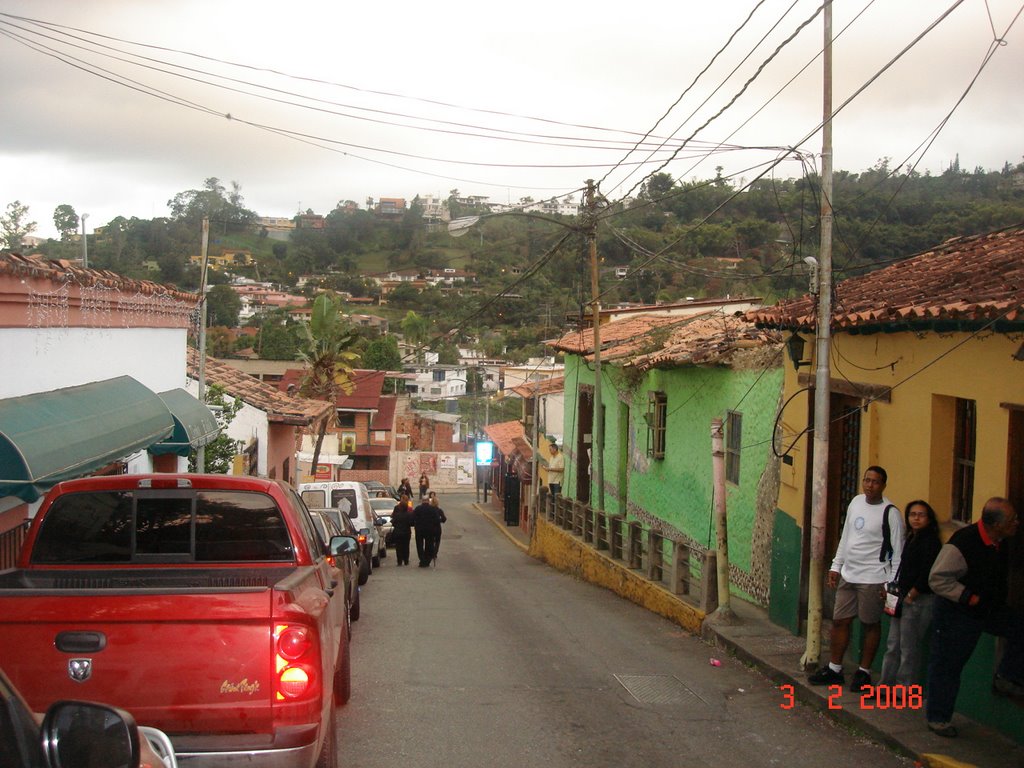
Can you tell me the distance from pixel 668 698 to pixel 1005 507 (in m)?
3.16

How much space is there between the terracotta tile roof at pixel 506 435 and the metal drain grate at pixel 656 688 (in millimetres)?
33628

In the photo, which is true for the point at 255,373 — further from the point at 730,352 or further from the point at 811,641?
the point at 811,641

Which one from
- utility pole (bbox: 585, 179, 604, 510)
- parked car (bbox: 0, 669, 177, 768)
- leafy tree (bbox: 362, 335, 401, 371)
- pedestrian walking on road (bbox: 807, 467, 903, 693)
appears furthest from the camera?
leafy tree (bbox: 362, 335, 401, 371)

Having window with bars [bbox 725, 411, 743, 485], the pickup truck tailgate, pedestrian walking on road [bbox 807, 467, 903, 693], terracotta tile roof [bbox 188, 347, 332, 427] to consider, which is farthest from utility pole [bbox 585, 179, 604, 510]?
the pickup truck tailgate

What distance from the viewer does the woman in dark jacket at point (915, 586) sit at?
7023mm

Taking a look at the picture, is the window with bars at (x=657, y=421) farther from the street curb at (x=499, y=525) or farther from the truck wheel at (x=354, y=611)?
the street curb at (x=499, y=525)

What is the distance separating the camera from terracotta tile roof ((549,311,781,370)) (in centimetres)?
1425

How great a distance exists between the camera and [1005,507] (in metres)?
6.27

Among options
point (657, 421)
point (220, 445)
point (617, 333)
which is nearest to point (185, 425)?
point (220, 445)

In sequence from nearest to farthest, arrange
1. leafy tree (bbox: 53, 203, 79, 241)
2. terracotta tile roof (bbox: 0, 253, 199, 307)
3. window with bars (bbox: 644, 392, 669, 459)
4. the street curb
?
terracotta tile roof (bbox: 0, 253, 199, 307) → window with bars (bbox: 644, 392, 669, 459) → the street curb → leafy tree (bbox: 53, 203, 79, 241)

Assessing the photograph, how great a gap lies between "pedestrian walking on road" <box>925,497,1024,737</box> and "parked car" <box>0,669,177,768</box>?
5.47 meters

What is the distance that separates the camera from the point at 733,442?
14367 mm

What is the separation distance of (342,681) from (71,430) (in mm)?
3521
